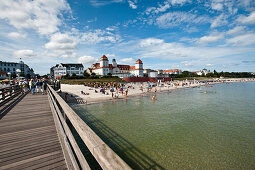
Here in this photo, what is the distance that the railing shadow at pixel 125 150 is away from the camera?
262 inches

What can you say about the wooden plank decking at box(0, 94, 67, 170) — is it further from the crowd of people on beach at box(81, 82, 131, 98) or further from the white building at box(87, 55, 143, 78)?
the white building at box(87, 55, 143, 78)

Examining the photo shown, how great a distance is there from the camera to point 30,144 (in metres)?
3.82

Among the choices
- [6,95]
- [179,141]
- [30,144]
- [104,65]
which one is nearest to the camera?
[30,144]

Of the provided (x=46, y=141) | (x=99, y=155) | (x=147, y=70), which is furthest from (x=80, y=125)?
(x=147, y=70)

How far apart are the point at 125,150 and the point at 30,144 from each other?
18.4 ft

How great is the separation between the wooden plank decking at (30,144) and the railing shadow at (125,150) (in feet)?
14.7

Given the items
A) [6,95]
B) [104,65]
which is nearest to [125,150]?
[6,95]

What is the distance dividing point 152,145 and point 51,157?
6.92 metres

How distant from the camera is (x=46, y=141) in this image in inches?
157

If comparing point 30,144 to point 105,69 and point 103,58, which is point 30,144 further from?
point 103,58

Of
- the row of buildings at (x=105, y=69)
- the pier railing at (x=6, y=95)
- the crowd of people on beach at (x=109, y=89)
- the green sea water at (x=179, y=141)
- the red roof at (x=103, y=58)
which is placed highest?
the red roof at (x=103, y=58)

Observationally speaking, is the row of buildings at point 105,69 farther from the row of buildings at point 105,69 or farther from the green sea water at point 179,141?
the green sea water at point 179,141

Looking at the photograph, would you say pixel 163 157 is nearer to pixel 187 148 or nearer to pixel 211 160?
pixel 187 148

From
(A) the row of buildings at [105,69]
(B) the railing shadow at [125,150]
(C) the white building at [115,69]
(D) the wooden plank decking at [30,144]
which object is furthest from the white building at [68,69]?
(D) the wooden plank decking at [30,144]
